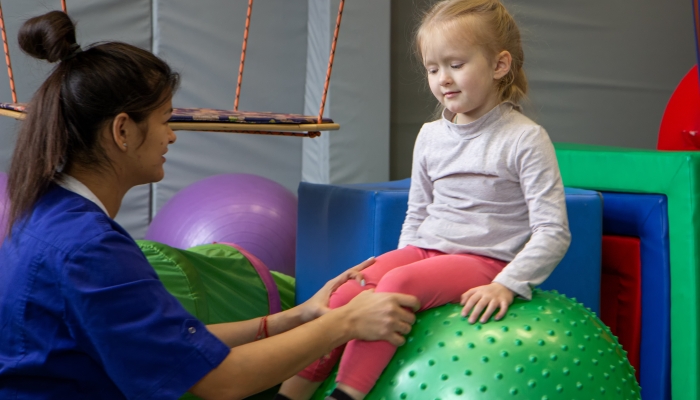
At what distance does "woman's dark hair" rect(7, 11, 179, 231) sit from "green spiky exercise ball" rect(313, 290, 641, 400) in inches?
20.4

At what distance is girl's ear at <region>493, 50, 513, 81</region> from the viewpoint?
132 centimetres

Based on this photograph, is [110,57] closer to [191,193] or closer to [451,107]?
[451,107]

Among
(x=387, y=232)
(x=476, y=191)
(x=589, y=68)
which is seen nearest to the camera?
(x=476, y=191)

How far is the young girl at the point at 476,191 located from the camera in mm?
1187

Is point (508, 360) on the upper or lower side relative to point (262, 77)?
lower

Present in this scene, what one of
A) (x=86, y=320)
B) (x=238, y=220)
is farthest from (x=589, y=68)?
(x=86, y=320)

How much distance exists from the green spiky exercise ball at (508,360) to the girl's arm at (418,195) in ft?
0.97

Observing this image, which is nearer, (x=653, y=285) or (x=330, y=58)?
(x=653, y=285)

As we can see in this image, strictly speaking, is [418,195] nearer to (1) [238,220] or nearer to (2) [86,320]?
(2) [86,320]

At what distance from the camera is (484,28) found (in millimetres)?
1296

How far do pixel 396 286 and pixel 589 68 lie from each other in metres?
3.73

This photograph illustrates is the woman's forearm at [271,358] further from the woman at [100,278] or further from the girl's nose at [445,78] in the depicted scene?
the girl's nose at [445,78]

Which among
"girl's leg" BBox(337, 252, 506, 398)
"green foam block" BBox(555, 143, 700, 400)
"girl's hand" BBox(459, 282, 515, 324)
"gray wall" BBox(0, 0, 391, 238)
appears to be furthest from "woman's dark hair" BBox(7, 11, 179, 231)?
"gray wall" BBox(0, 0, 391, 238)

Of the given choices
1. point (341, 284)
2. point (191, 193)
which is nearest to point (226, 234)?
point (191, 193)
